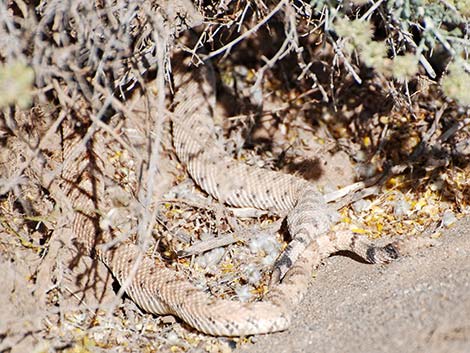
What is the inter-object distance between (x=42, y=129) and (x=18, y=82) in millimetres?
2406

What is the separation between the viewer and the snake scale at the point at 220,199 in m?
4.11

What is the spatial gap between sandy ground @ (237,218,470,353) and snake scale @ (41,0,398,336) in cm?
13

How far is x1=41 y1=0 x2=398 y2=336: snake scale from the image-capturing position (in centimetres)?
411

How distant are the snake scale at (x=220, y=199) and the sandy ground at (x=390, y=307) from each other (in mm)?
130

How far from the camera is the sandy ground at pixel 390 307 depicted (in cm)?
322

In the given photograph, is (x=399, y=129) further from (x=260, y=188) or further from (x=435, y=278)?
(x=435, y=278)

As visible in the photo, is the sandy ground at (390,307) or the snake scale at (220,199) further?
the snake scale at (220,199)

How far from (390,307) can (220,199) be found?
1.16m

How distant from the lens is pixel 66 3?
12.1ft

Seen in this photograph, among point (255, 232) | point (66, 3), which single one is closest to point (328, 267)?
point (255, 232)

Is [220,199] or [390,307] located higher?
[220,199]

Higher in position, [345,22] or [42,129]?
[345,22]

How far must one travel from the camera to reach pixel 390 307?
3.67 m

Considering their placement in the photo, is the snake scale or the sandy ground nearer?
the sandy ground
